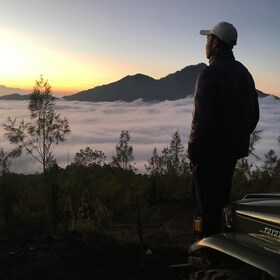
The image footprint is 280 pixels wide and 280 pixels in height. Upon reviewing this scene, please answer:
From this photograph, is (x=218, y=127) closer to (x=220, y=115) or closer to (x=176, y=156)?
(x=220, y=115)

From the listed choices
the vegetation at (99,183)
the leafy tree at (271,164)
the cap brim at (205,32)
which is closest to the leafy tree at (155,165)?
the vegetation at (99,183)

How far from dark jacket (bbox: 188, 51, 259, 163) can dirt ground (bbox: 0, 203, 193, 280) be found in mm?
2396

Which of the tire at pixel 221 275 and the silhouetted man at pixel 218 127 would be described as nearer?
the tire at pixel 221 275

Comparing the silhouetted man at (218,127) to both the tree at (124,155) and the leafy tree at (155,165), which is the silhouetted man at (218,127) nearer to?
the tree at (124,155)

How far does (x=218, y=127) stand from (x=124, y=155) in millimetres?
11976

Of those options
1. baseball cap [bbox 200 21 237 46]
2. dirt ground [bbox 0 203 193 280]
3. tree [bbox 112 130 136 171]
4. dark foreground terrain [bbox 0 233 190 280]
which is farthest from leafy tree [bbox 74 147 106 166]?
baseball cap [bbox 200 21 237 46]

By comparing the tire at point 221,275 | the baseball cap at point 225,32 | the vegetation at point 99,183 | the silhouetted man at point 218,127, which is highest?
the baseball cap at point 225,32

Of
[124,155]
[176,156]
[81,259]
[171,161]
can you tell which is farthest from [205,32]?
[176,156]

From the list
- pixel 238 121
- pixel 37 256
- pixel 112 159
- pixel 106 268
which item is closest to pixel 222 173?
pixel 238 121

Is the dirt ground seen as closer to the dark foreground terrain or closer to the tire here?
the dark foreground terrain

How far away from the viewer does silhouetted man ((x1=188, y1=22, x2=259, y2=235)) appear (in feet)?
12.3

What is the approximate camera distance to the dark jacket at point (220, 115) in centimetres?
377

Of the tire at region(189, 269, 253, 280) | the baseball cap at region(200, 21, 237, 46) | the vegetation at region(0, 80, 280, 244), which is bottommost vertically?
the vegetation at region(0, 80, 280, 244)

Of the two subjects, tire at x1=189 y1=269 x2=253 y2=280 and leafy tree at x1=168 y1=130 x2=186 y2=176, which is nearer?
tire at x1=189 y1=269 x2=253 y2=280
